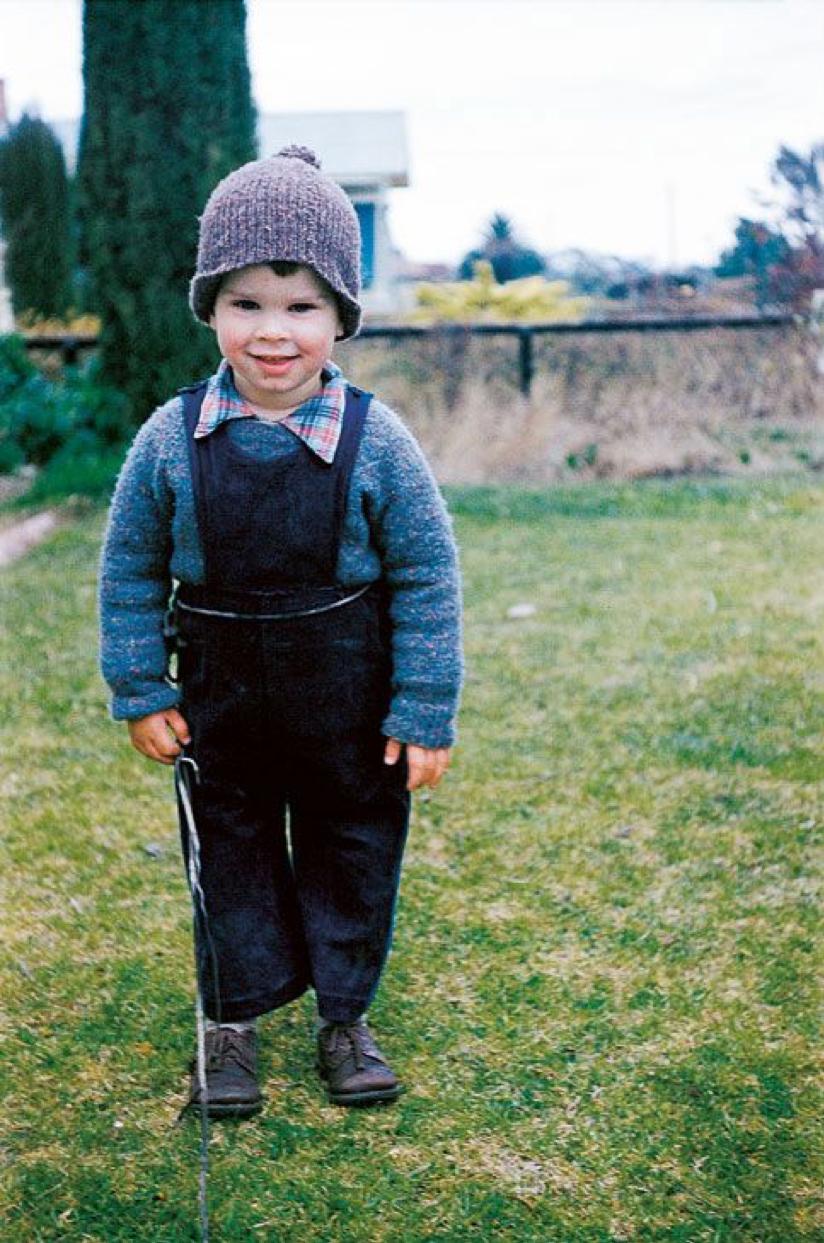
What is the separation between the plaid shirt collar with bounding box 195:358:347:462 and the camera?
1.97 m

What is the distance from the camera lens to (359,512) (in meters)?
1.99

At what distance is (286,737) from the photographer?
208 centimetres

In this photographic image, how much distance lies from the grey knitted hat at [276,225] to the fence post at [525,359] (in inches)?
295

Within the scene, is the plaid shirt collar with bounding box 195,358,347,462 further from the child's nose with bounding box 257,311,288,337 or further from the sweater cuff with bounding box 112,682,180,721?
the sweater cuff with bounding box 112,682,180,721

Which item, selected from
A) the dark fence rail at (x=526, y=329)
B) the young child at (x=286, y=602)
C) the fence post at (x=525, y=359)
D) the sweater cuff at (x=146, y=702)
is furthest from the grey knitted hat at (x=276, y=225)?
the fence post at (x=525, y=359)

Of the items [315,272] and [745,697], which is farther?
[745,697]

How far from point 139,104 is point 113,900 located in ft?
20.6

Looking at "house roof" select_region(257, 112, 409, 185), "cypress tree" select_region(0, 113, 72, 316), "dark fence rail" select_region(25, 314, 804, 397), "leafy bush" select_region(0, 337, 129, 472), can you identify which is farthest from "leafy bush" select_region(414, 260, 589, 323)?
"house roof" select_region(257, 112, 409, 185)

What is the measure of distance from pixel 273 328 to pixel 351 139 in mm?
22188

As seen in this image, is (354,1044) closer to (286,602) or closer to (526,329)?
(286,602)

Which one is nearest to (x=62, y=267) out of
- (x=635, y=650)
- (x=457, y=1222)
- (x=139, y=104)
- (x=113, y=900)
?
(x=139, y=104)

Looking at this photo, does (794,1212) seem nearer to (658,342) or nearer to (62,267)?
(658,342)

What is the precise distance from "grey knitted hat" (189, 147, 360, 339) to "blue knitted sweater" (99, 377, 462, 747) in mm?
219

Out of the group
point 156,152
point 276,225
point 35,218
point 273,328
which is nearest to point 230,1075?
point 273,328
